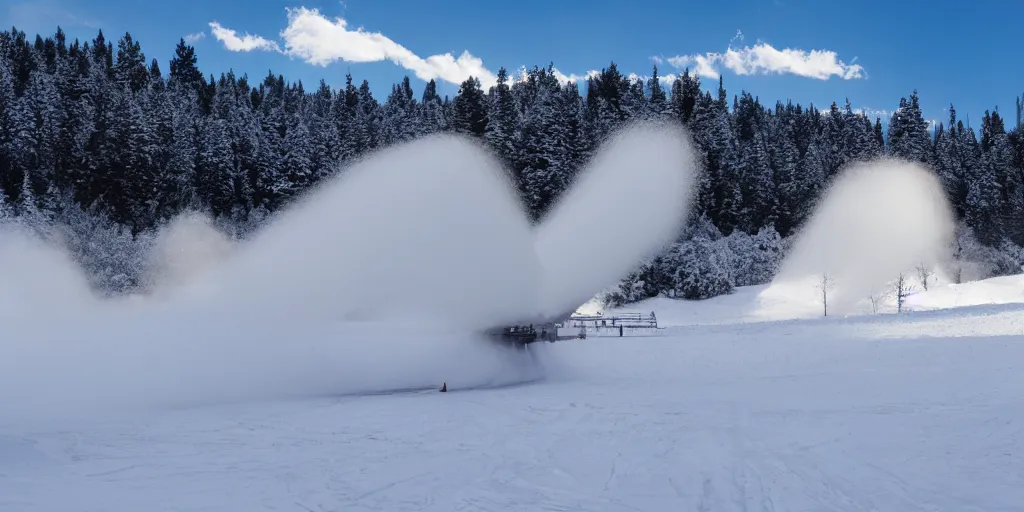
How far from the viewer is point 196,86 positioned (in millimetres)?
108688

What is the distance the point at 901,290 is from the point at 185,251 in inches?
2285

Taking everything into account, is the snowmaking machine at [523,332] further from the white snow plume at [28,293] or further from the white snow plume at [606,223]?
the white snow plume at [28,293]

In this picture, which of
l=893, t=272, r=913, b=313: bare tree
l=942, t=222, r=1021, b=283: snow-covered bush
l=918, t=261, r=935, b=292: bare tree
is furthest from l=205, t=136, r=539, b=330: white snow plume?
l=942, t=222, r=1021, b=283: snow-covered bush

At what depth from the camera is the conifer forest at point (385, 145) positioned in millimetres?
52375

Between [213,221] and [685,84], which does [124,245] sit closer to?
[213,221]

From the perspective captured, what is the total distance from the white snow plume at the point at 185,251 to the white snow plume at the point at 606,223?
29.5 meters

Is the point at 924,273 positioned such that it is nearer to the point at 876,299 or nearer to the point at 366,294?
the point at 876,299

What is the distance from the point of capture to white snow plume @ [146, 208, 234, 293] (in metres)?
45.7

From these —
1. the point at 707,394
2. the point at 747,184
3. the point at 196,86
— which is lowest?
the point at 707,394

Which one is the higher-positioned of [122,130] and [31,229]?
[122,130]

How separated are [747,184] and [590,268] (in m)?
54.6

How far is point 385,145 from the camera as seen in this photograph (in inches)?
2601

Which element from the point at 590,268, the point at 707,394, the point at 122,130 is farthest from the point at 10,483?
the point at 122,130

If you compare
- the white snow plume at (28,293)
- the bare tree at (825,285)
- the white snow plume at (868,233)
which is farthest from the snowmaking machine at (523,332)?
the bare tree at (825,285)
